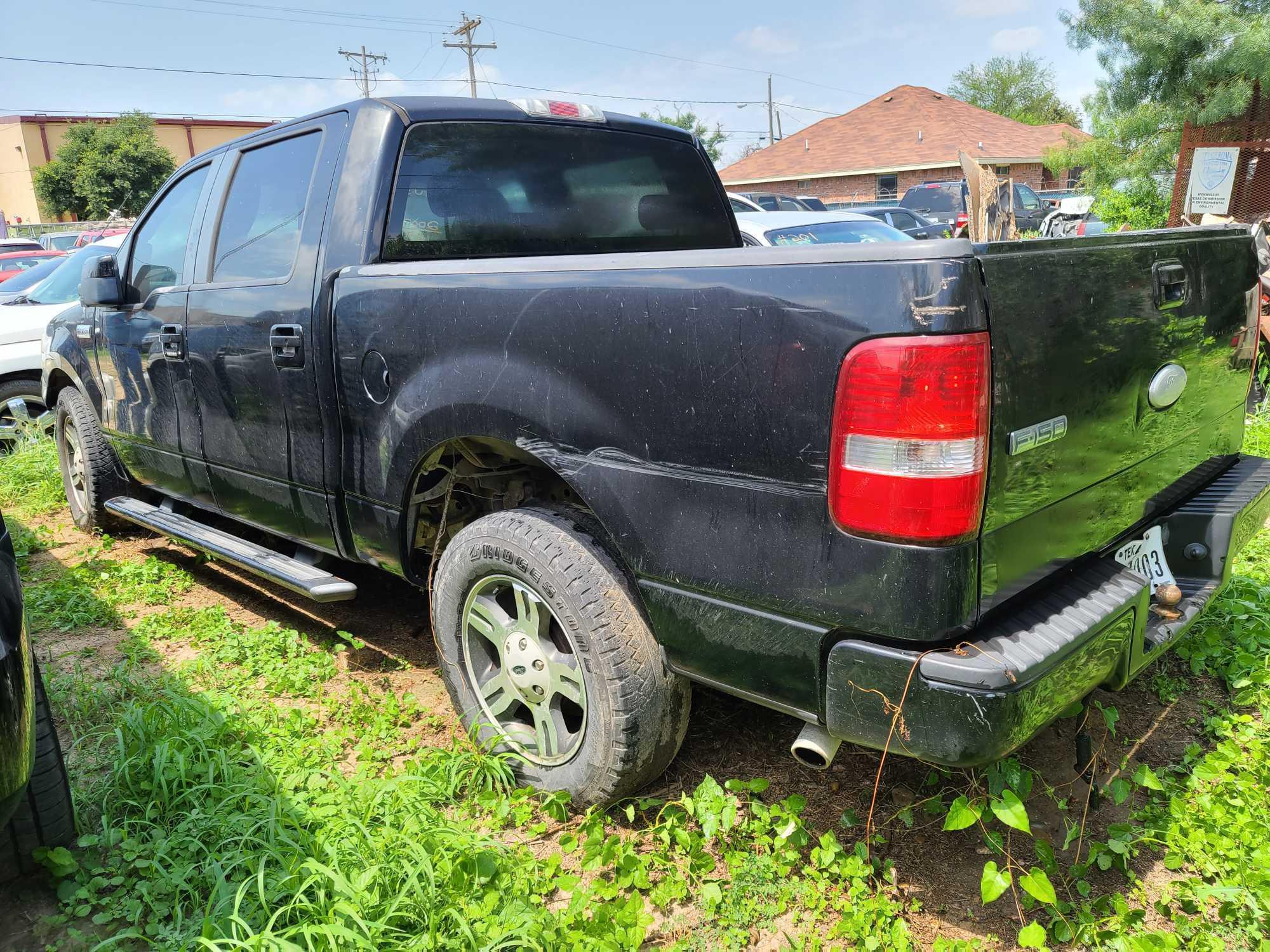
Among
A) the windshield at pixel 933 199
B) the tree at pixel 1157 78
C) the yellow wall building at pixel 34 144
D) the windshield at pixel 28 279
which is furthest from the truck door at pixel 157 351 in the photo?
the yellow wall building at pixel 34 144

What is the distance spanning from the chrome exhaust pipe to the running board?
175 cm

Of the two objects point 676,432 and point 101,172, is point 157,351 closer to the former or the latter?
point 676,432

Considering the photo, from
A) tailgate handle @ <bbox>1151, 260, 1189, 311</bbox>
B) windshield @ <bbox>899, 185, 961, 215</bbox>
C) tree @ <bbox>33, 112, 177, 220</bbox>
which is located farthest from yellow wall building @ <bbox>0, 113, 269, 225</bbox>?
tailgate handle @ <bbox>1151, 260, 1189, 311</bbox>

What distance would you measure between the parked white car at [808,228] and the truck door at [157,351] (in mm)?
4904

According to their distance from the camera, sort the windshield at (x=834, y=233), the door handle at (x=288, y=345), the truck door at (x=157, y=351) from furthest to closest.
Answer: the windshield at (x=834, y=233) → the truck door at (x=157, y=351) → the door handle at (x=288, y=345)

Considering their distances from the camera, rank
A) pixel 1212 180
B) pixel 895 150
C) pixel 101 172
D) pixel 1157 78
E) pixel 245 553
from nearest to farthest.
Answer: pixel 245 553 → pixel 1212 180 → pixel 1157 78 → pixel 895 150 → pixel 101 172

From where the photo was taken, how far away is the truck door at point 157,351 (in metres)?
3.88

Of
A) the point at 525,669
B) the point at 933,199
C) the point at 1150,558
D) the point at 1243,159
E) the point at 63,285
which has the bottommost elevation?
the point at 525,669

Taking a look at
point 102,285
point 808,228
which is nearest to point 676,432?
point 102,285

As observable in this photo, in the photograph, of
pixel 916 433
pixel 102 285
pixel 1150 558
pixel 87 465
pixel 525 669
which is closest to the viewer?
pixel 916 433

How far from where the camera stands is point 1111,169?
13.5m

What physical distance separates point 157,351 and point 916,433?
3.36 m

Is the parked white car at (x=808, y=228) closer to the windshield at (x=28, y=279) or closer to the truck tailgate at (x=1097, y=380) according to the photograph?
the truck tailgate at (x=1097, y=380)

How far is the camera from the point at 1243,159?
33.7ft
